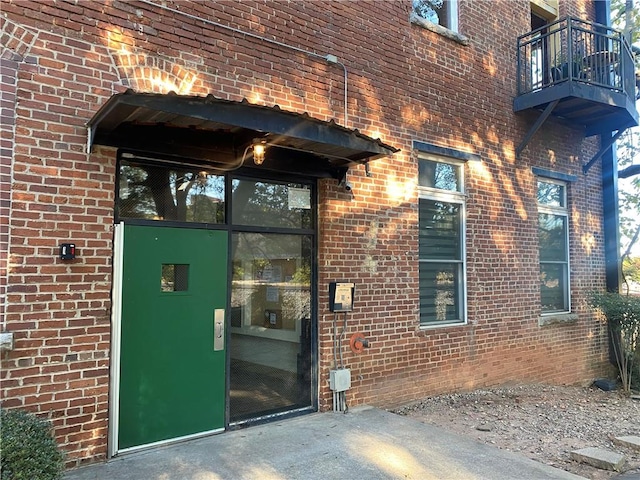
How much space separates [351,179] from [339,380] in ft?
8.06

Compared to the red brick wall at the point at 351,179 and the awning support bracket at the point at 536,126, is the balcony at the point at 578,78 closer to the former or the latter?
the awning support bracket at the point at 536,126

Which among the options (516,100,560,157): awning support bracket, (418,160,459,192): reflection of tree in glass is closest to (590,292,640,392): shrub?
(516,100,560,157): awning support bracket

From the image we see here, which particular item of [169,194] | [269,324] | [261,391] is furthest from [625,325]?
[169,194]

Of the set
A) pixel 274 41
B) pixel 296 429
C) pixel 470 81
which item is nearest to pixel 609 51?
pixel 470 81

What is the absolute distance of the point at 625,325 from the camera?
9266 millimetres

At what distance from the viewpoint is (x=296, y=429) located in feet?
16.8

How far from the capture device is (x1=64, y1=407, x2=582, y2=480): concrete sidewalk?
13.3 feet

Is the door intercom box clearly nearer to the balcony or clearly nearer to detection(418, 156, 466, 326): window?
detection(418, 156, 466, 326): window

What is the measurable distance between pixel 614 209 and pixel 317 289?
768 centimetres

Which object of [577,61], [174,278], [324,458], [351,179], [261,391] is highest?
[577,61]

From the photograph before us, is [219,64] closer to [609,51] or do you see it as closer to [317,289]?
[317,289]

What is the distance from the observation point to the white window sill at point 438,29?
7.06m

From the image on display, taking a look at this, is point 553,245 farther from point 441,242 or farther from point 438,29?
point 438,29

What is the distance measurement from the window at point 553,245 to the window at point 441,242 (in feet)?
7.50
